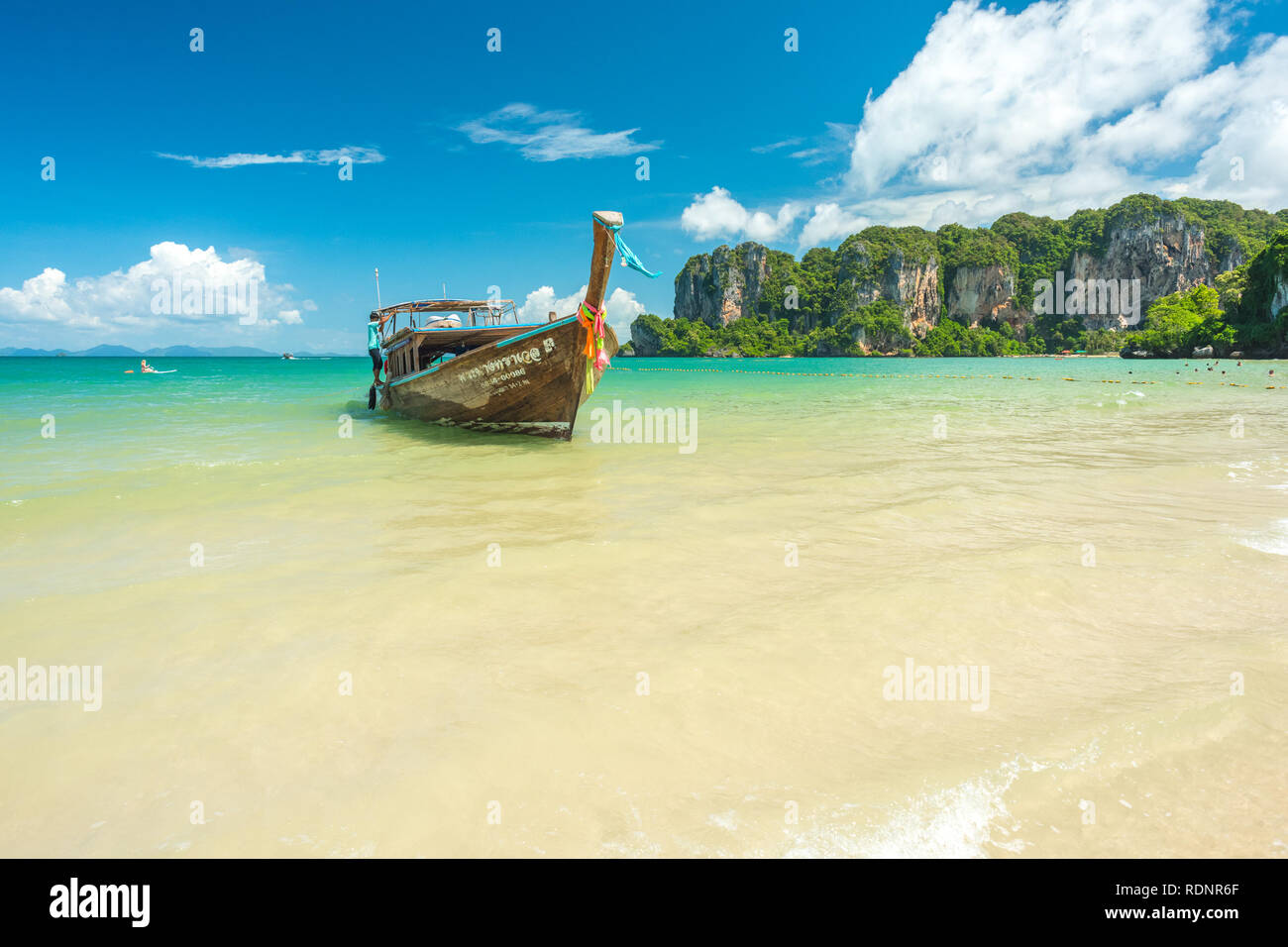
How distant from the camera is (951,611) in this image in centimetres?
387

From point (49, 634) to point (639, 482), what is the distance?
19.1 feet

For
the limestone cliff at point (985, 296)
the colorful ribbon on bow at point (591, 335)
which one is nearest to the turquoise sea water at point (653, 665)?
the colorful ribbon on bow at point (591, 335)

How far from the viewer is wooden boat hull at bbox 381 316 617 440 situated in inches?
459

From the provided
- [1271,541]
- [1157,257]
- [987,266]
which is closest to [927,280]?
[987,266]

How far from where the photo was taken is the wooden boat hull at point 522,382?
459 inches

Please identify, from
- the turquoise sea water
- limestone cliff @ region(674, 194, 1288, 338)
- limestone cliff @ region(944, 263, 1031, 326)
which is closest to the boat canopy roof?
the turquoise sea water

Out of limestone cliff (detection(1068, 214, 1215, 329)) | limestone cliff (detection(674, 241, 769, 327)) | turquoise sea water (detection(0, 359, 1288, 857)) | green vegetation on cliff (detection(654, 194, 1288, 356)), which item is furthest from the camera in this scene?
limestone cliff (detection(674, 241, 769, 327))

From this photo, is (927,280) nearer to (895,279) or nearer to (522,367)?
(895,279)

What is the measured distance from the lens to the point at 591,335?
11.5m

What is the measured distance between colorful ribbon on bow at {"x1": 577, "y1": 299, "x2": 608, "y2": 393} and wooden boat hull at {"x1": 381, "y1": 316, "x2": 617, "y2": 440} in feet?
0.29

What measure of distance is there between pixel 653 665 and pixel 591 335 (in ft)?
29.5

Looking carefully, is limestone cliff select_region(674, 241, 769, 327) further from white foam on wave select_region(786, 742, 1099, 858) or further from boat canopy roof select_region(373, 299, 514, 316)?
white foam on wave select_region(786, 742, 1099, 858)
